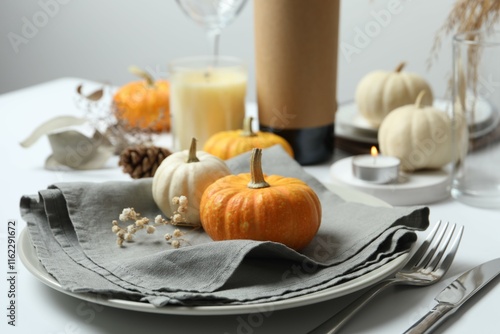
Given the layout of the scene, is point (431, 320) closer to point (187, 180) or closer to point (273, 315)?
point (273, 315)

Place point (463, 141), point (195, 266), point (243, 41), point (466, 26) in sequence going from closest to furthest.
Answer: point (195, 266) < point (463, 141) < point (466, 26) < point (243, 41)

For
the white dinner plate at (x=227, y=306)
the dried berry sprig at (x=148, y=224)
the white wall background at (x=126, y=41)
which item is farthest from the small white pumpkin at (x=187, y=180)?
the white wall background at (x=126, y=41)

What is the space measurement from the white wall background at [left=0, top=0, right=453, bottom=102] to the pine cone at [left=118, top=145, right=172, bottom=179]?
4.02 feet

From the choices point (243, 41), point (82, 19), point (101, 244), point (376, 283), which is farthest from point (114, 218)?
point (82, 19)

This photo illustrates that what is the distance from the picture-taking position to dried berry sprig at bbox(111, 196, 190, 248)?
755 millimetres

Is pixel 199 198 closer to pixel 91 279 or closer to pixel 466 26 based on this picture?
pixel 91 279

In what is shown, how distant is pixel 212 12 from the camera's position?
1205 mm

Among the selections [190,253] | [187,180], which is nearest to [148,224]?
[187,180]

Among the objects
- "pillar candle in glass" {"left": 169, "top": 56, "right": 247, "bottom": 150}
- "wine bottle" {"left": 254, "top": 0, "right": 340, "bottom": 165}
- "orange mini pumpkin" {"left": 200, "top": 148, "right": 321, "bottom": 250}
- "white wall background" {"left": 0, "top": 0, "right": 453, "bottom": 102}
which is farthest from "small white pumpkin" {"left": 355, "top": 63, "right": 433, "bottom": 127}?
"white wall background" {"left": 0, "top": 0, "right": 453, "bottom": 102}

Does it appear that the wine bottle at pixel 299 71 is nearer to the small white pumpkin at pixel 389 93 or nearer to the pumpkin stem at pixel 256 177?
the small white pumpkin at pixel 389 93

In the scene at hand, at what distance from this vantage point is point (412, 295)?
2.27 feet

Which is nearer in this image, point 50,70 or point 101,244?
point 101,244

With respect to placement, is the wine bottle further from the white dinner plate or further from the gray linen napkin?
the white dinner plate

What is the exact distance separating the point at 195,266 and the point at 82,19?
2.16 meters
